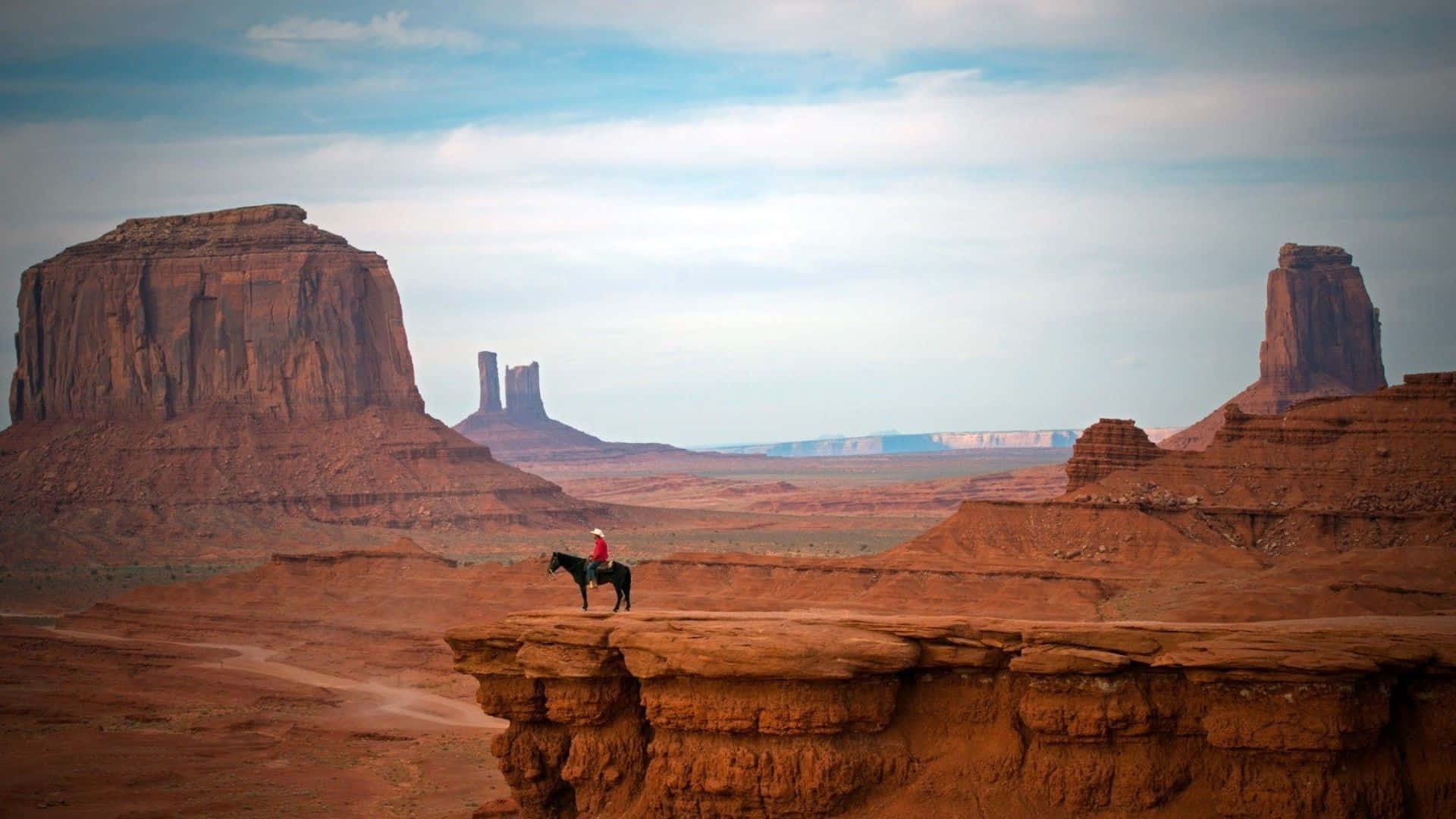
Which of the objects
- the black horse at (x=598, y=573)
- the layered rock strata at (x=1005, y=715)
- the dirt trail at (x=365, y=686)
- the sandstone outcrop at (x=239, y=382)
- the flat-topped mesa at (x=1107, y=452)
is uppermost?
the sandstone outcrop at (x=239, y=382)

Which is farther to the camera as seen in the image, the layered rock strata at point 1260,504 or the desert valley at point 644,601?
the layered rock strata at point 1260,504

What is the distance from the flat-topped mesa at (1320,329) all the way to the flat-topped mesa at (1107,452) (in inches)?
2854

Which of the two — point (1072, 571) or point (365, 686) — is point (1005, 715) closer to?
point (365, 686)

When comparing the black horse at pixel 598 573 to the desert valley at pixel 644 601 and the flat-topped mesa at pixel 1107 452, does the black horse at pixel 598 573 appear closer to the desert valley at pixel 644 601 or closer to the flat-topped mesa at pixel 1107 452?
the desert valley at pixel 644 601

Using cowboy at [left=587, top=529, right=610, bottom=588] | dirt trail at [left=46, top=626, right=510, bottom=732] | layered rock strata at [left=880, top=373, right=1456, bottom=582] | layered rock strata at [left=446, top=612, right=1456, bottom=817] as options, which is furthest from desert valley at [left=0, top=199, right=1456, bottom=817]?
cowboy at [left=587, top=529, right=610, bottom=588]

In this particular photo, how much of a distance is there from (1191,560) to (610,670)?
1524 inches

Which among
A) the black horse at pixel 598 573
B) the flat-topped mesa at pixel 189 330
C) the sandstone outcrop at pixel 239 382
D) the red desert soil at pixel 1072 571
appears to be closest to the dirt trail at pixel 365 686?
the red desert soil at pixel 1072 571

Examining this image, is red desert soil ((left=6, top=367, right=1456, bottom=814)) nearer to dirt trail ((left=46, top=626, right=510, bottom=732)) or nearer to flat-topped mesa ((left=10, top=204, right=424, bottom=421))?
dirt trail ((left=46, top=626, right=510, bottom=732))

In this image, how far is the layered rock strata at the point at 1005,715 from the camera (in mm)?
18672

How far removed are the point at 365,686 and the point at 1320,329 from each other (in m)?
108

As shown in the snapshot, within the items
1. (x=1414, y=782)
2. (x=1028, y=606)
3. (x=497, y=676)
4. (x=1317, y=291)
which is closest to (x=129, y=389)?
(x=1028, y=606)

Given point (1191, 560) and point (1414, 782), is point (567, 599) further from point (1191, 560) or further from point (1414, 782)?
point (1414, 782)

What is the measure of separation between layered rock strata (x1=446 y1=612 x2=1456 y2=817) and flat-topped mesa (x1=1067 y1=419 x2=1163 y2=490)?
153ft

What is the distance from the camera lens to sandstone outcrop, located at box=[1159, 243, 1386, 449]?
451ft
